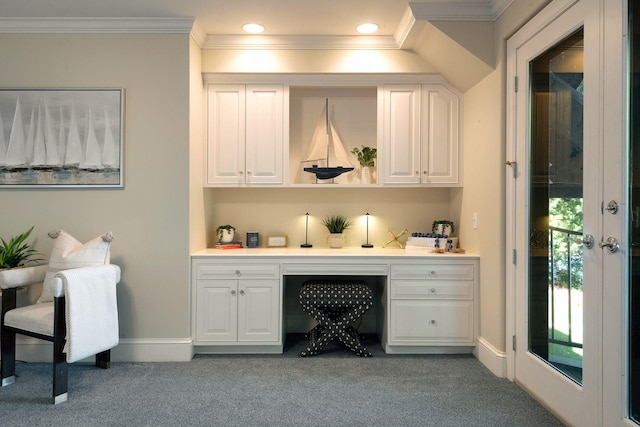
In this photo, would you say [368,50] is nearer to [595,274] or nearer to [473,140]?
[473,140]

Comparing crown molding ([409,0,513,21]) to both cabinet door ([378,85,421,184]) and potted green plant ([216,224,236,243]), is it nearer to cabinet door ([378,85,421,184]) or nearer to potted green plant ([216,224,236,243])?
cabinet door ([378,85,421,184])

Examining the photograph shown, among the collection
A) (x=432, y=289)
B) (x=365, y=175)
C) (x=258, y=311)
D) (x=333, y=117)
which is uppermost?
(x=333, y=117)

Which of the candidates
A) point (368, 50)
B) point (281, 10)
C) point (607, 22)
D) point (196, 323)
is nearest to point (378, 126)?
point (368, 50)

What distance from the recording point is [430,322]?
11.1 feet

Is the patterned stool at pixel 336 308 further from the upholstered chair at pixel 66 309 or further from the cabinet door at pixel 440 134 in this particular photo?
the upholstered chair at pixel 66 309

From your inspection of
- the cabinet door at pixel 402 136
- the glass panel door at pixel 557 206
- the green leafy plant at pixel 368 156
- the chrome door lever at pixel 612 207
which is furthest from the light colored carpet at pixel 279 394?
the green leafy plant at pixel 368 156

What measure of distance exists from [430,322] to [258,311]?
4.37ft

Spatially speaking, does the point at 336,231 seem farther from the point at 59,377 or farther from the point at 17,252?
the point at 17,252

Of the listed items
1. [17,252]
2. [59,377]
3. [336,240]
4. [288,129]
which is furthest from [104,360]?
[288,129]

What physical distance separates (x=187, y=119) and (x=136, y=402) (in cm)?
197

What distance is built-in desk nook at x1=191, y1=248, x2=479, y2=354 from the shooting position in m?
3.36

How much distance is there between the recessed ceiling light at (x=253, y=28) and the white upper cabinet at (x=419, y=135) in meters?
1.12

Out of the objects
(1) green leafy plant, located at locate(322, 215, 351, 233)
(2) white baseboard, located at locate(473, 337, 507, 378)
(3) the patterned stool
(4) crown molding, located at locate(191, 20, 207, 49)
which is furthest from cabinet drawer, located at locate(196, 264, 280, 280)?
(4) crown molding, located at locate(191, 20, 207, 49)

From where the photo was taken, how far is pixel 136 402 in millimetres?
2590
